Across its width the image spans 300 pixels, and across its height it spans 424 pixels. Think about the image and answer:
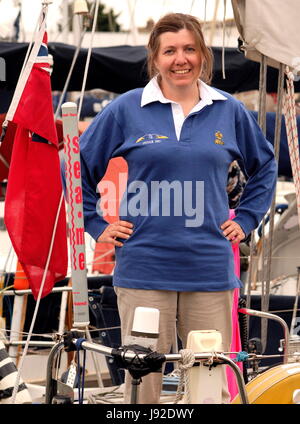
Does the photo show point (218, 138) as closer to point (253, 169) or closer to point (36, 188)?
point (253, 169)

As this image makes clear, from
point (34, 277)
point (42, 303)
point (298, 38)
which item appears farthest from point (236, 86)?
point (34, 277)

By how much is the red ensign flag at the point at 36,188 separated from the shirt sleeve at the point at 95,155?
0.50 meters

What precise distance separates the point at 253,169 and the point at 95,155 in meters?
0.64

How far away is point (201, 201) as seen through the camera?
3.57 meters

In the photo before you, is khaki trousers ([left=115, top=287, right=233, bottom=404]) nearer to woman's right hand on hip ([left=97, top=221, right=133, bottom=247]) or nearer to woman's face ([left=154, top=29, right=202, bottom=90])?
woman's right hand on hip ([left=97, top=221, right=133, bottom=247])

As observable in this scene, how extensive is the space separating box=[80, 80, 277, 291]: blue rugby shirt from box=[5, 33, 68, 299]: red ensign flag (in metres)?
0.54

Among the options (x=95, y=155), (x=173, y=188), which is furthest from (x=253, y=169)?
(x=95, y=155)

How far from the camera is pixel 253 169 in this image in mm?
3922

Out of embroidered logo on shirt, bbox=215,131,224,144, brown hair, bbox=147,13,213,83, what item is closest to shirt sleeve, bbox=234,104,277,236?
embroidered logo on shirt, bbox=215,131,224,144

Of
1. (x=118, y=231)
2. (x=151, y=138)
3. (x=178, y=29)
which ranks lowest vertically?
(x=118, y=231)

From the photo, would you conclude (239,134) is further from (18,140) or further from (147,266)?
(18,140)

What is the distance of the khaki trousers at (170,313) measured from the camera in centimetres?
354

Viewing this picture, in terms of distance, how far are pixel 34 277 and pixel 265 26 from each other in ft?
5.08

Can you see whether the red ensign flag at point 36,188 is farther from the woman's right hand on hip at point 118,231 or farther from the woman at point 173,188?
the woman's right hand on hip at point 118,231
